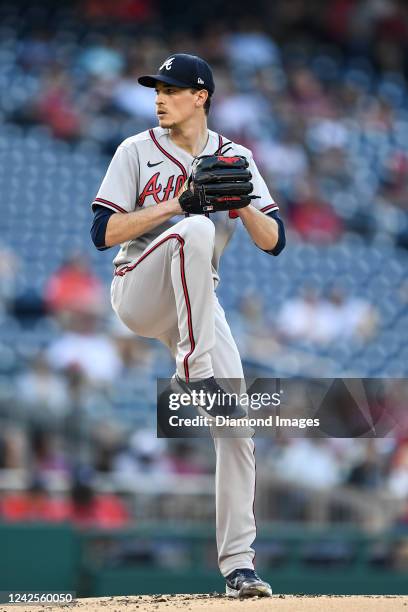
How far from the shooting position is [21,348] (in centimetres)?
746

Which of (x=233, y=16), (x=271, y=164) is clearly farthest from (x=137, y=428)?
(x=233, y=16)

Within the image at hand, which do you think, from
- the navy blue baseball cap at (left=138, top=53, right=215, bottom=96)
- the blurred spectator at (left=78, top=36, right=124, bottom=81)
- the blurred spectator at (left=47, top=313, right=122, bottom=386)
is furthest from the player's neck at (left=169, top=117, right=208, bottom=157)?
the blurred spectator at (left=78, top=36, right=124, bottom=81)

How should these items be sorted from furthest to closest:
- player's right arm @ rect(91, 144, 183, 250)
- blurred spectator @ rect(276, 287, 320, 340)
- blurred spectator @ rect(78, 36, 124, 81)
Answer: blurred spectator @ rect(78, 36, 124, 81) → blurred spectator @ rect(276, 287, 320, 340) → player's right arm @ rect(91, 144, 183, 250)

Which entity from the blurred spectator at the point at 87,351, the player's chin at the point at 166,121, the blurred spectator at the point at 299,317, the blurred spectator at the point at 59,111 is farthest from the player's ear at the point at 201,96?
the blurred spectator at the point at 59,111

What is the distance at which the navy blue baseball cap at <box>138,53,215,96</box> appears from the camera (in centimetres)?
369

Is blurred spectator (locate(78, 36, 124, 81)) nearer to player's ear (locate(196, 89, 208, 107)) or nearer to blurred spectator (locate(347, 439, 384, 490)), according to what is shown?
blurred spectator (locate(347, 439, 384, 490))

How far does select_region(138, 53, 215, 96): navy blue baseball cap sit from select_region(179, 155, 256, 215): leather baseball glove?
12.3 inches

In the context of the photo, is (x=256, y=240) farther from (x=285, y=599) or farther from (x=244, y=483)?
(x=285, y=599)

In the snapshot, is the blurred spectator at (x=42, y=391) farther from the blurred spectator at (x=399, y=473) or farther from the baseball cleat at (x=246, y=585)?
the baseball cleat at (x=246, y=585)

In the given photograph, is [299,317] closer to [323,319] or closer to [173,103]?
[323,319]

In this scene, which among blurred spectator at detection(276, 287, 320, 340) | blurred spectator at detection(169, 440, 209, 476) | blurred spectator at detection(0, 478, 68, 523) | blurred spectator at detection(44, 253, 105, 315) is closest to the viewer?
blurred spectator at detection(0, 478, 68, 523)

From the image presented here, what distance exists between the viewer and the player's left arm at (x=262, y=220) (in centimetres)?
369

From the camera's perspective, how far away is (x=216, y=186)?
3469 mm

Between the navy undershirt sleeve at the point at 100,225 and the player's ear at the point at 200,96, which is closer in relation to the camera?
the navy undershirt sleeve at the point at 100,225
